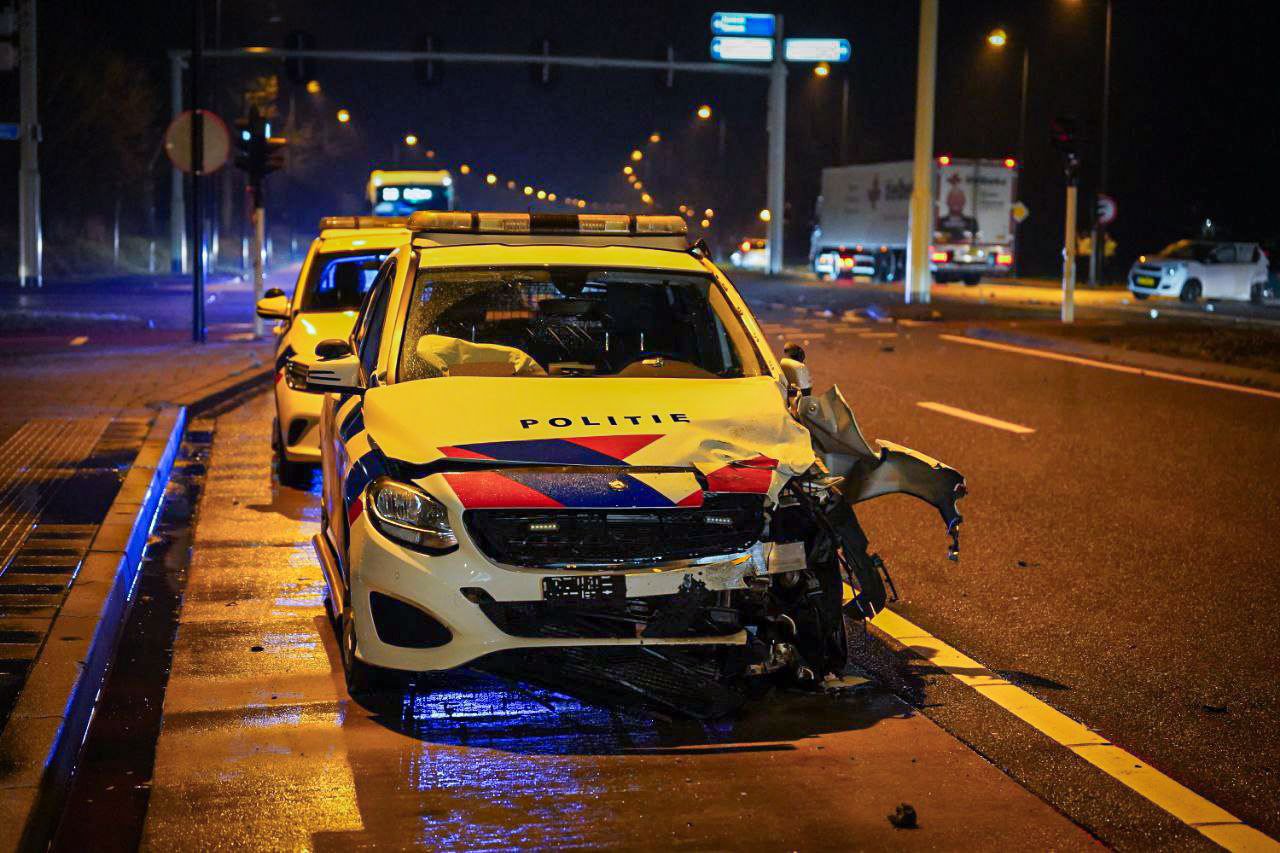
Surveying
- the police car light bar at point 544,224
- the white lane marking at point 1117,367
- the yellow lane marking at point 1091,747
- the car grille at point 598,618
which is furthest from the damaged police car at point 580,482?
the white lane marking at point 1117,367

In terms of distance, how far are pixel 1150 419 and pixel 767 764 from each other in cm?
1046

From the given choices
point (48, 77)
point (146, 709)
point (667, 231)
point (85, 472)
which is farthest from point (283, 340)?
point (48, 77)

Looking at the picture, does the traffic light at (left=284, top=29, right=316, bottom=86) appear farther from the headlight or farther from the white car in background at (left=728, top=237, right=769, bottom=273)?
the headlight

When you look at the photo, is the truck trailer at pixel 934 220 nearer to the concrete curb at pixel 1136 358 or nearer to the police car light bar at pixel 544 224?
the concrete curb at pixel 1136 358

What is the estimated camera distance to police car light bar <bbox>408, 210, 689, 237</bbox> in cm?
734

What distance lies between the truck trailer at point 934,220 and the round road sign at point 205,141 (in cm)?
2996

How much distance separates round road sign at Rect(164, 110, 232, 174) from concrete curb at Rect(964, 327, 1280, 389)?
11.5m

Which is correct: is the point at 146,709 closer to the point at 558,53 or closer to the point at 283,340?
the point at 283,340

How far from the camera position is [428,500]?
571 cm

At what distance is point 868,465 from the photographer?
698cm

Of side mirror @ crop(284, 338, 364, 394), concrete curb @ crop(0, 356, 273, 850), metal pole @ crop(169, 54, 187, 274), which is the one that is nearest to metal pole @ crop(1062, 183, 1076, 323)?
concrete curb @ crop(0, 356, 273, 850)

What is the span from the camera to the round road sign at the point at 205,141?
2177cm

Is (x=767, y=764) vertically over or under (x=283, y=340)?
under

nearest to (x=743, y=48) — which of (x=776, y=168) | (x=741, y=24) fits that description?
(x=741, y=24)
